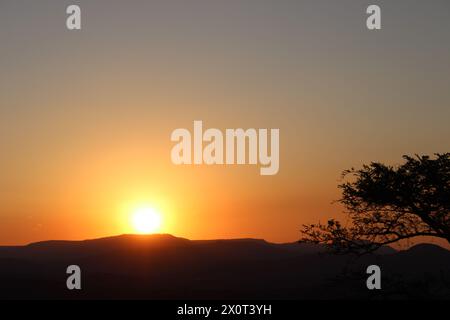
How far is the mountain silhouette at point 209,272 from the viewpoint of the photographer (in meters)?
60.4

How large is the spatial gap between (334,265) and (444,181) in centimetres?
9361

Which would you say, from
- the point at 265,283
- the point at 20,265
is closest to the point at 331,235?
the point at 265,283

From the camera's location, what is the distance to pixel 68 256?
18550 cm

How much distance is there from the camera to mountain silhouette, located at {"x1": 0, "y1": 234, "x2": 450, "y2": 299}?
198 feet

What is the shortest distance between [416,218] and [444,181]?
209 cm

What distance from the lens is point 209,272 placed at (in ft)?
433

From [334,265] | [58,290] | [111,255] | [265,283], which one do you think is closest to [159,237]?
[111,255]

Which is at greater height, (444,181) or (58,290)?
(444,181)
